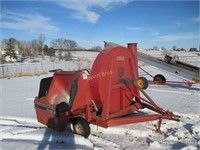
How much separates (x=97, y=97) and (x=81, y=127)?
0.85 m

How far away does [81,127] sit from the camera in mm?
4590

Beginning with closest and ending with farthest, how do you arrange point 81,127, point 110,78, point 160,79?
point 81,127 → point 110,78 → point 160,79

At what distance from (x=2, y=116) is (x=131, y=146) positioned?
4.35 meters

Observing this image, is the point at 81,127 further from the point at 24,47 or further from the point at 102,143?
the point at 24,47

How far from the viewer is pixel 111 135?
4.92m

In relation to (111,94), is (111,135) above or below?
below

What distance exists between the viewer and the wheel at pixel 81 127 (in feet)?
14.8

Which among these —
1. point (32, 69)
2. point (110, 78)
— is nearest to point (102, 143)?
point (110, 78)

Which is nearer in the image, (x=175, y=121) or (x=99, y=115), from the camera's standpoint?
(x=99, y=115)

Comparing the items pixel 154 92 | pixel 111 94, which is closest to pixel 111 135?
pixel 111 94

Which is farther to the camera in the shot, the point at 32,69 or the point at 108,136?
the point at 32,69

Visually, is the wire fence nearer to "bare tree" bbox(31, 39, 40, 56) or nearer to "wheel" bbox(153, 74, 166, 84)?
"wheel" bbox(153, 74, 166, 84)

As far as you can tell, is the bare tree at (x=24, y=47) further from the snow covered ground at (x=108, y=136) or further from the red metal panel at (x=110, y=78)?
the red metal panel at (x=110, y=78)

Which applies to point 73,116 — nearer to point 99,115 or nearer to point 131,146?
point 99,115
